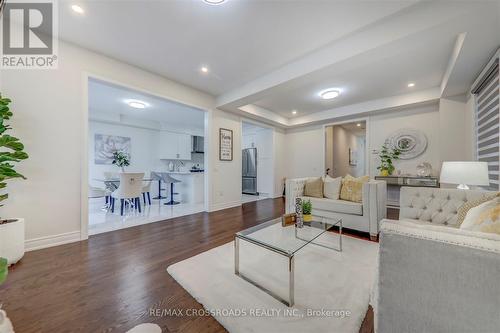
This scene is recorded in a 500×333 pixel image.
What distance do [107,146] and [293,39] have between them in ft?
19.8

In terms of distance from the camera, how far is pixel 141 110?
17.7ft

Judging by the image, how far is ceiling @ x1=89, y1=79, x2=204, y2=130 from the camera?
409 cm

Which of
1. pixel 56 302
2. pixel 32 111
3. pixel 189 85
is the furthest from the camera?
pixel 189 85

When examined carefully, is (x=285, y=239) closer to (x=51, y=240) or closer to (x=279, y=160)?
(x=51, y=240)

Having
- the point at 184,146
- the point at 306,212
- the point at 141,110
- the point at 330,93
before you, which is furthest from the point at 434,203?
the point at 184,146

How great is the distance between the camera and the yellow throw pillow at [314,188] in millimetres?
3465

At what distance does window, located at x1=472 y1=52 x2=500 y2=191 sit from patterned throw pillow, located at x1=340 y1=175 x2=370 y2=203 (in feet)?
4.69

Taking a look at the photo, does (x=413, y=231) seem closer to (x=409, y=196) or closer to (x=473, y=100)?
(x=409, y=196)

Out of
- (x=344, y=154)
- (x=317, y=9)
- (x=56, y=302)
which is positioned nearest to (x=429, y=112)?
(x=344, y=154)

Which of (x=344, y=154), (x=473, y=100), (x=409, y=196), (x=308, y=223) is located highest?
(x=473, y=100)

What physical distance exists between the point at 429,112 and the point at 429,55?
2.17m

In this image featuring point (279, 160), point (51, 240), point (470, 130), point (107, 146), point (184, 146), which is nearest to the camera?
point (51, 240)

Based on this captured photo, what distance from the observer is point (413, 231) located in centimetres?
79

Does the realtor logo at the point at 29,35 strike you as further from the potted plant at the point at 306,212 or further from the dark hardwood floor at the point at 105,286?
the potted plant at the point at 306,212
